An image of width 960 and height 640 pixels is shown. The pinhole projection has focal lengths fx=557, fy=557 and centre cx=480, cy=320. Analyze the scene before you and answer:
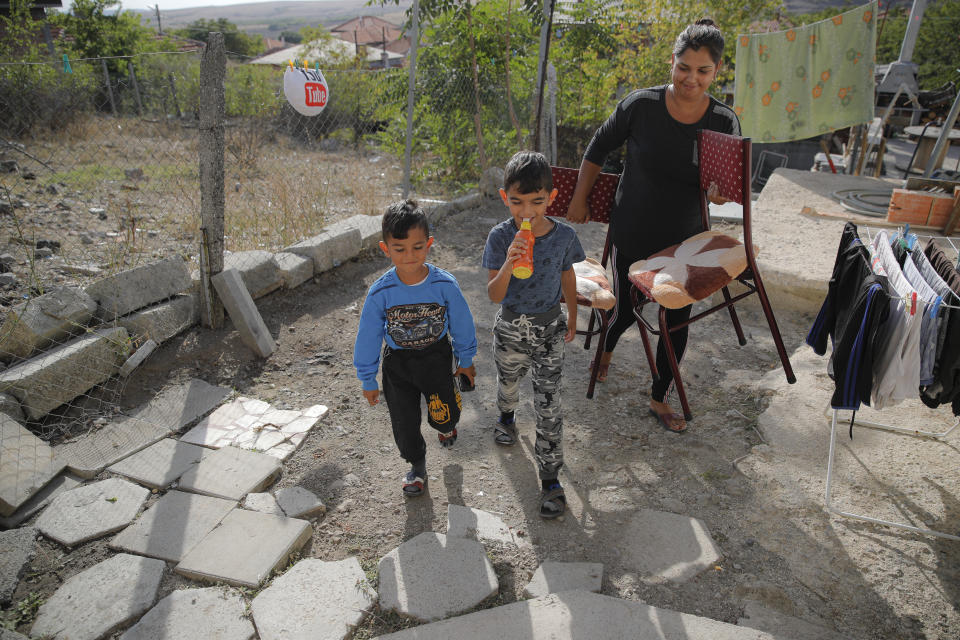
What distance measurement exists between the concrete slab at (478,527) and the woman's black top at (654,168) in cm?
155

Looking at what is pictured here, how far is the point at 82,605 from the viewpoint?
207 centimetres

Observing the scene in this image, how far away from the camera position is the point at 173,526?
8.00ft

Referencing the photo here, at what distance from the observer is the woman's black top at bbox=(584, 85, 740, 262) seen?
2.68m

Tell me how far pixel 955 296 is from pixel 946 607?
1085mm

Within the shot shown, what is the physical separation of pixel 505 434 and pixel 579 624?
117 cm

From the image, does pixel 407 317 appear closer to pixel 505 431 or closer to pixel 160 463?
pixel 505 431

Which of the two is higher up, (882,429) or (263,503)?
(882,429)

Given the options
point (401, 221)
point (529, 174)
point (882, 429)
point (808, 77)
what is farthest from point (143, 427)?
point (808, 77)

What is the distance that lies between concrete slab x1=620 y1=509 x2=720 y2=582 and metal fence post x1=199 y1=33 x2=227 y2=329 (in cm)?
312

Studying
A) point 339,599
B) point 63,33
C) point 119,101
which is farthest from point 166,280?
point 63,33

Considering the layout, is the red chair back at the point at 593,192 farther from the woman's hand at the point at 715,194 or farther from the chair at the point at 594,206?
the woman's hand at the point at 715,194

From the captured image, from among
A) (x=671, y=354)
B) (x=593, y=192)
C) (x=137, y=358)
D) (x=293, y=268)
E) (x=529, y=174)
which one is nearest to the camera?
(x=529, y=174)

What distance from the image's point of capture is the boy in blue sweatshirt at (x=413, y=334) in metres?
2.20

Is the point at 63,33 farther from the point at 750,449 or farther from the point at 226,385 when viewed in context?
the point at 750,449
